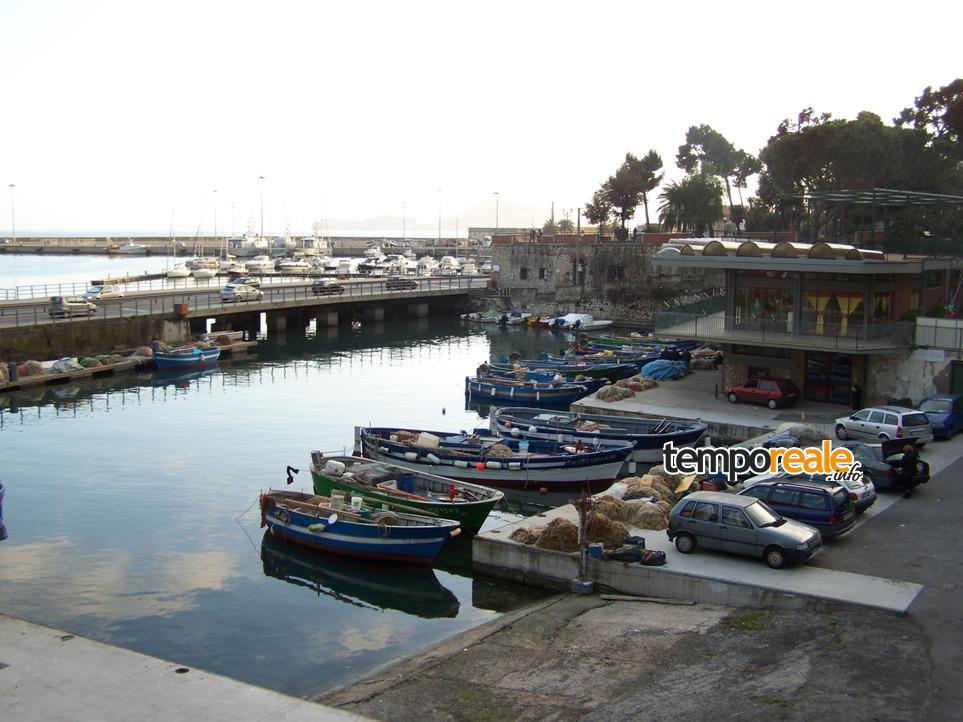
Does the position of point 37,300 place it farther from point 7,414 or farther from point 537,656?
point 537,656

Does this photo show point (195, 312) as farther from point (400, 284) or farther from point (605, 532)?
point (605, 532)

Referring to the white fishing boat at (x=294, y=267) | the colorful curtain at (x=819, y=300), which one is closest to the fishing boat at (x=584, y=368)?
the colorful curtain at (x=819, y=300)

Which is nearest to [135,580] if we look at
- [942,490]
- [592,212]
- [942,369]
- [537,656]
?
[537,656]

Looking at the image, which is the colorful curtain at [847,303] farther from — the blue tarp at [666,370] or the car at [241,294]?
the car at [241,294]

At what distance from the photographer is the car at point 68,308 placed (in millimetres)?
62719

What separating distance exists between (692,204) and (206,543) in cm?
7719

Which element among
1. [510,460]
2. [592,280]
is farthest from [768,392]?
[592,280]

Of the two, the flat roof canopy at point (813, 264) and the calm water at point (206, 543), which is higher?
the flat roof canopy at point (813, 264)

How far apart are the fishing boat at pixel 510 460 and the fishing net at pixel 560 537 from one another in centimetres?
946

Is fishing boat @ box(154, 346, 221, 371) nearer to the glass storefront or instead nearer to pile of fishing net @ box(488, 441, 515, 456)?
pile of fishing net @ box(488, 441, 515, 456)

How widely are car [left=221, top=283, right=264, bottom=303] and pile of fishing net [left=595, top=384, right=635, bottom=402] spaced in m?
42.3

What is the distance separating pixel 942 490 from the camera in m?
28.2

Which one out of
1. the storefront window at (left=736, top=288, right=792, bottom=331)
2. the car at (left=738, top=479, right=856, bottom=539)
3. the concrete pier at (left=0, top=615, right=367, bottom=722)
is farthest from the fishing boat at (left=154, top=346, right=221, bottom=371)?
the car at (left=738, top=479, right=856, bottom=539)

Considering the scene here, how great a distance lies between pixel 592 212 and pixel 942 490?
86.6m
